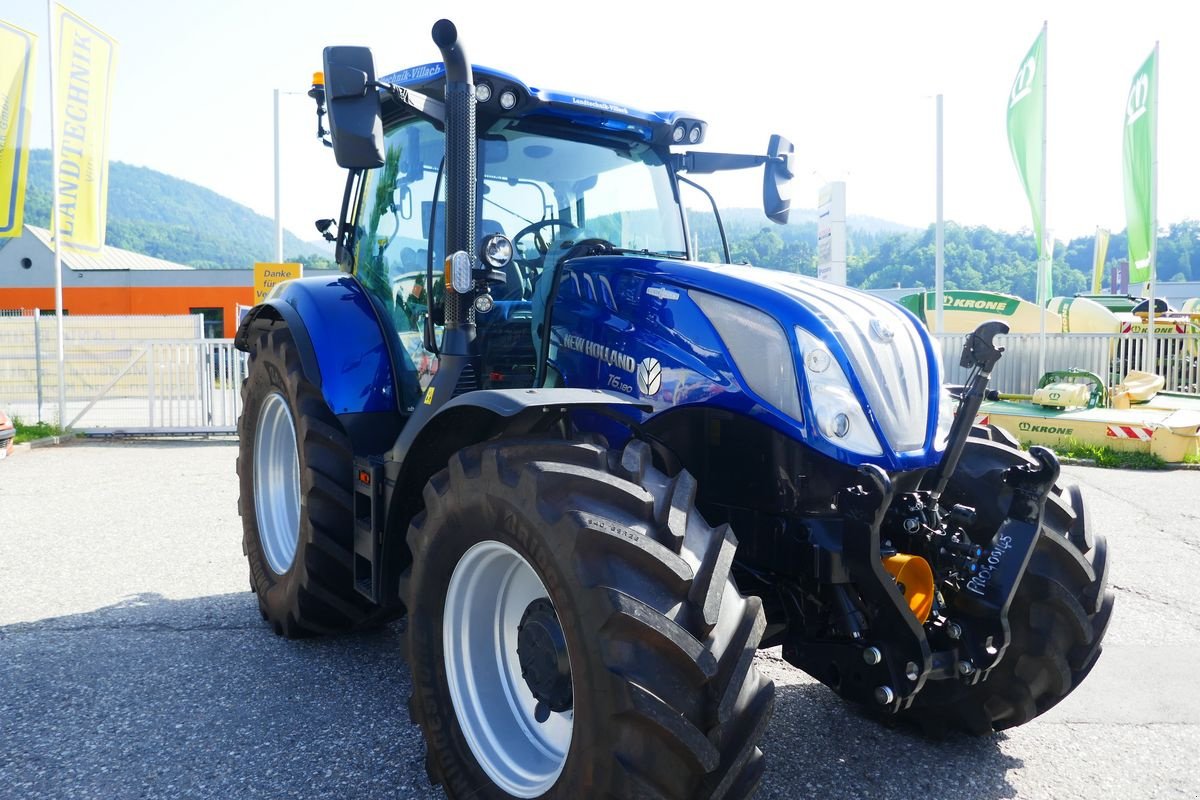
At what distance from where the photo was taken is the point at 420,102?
124 inches

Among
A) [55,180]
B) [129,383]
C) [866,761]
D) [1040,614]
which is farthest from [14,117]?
[1040,614]

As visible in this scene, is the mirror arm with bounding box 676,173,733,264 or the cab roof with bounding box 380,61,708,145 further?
the mirror arm with bounding box 676,173,733,264

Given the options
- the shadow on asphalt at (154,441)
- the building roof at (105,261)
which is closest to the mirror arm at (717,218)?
the shadow on asphalt at (154,441)

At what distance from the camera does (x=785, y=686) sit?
3.68 m

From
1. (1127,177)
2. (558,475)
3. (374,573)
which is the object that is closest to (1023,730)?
(558,475)

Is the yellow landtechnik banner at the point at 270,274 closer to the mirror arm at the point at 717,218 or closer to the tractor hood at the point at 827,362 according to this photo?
the mirror arm at the point at 717,218

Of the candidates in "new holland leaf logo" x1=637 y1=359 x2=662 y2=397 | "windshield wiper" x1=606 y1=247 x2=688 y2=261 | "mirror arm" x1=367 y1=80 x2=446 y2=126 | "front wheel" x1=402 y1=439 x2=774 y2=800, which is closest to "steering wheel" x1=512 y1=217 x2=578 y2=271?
"windshield wiper" x1=606 y1=247 x2=688 y2=261

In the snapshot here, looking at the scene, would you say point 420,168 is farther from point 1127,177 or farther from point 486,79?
point 1127,177

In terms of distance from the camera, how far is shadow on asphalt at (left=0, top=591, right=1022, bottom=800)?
287cm

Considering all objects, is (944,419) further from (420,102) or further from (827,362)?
(420,102)

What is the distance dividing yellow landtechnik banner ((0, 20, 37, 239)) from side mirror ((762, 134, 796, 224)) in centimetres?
1156

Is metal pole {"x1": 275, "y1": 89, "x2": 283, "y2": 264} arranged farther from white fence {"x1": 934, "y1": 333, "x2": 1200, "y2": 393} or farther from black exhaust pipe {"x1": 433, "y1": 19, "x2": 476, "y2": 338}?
black exhaust pipe {"x1": 433, "y1": 19, "x2": 476, "y2": 338}

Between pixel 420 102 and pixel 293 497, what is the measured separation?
2.17 metres

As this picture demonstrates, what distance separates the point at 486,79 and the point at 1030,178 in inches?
478
